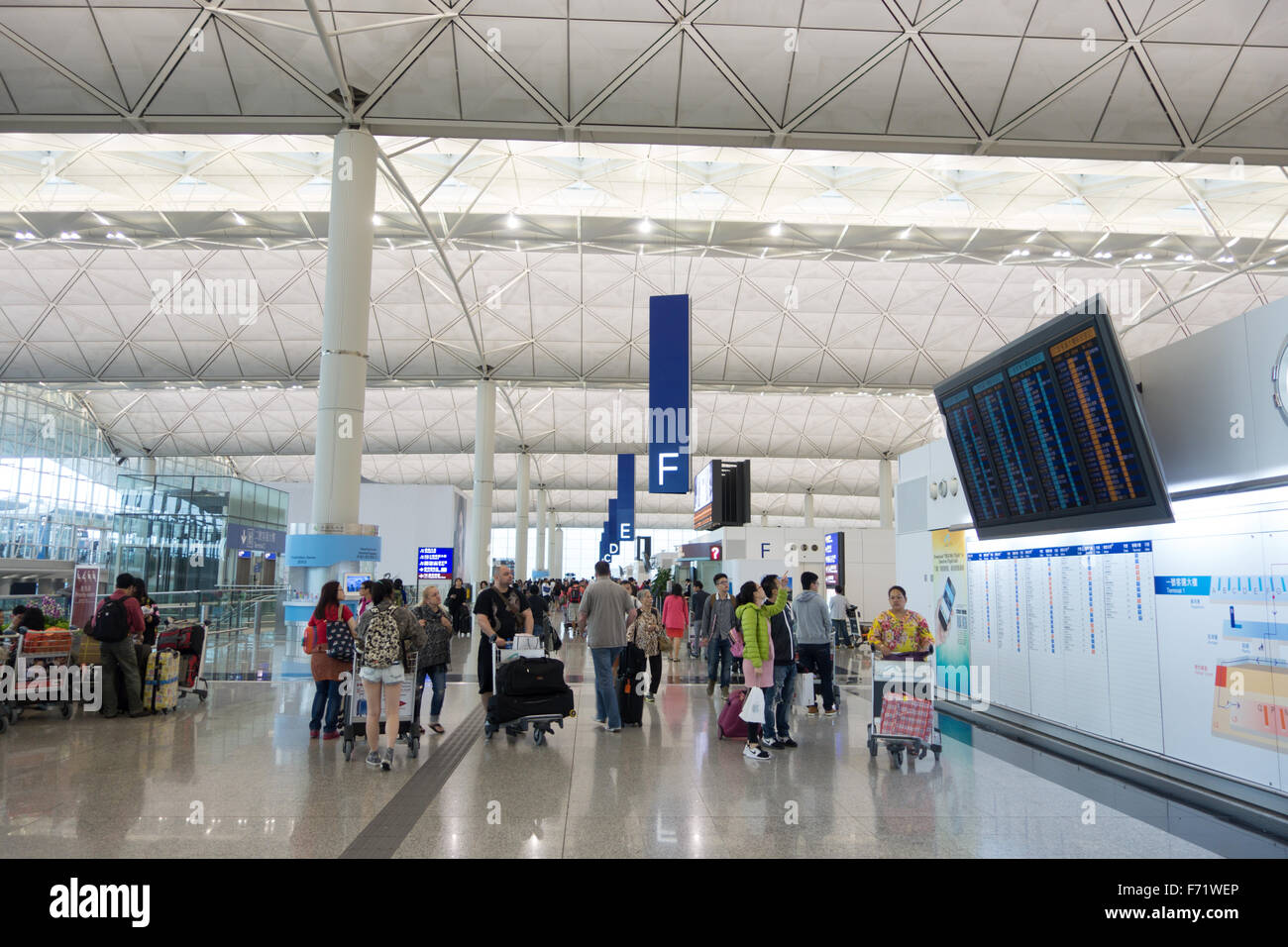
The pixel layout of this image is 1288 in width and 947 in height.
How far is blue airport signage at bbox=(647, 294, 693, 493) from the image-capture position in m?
16.8

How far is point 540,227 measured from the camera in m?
23.9

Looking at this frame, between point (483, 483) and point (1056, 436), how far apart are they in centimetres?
2495

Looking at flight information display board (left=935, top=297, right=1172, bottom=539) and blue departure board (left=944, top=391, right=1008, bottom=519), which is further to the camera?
blue departure board (left=944, top=391, right=1008, bottom=519)

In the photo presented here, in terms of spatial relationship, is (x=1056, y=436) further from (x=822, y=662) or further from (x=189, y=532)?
(x=189, y=532)

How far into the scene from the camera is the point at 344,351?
13320 mm

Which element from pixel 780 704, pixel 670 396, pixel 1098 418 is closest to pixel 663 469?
pixel 670 396

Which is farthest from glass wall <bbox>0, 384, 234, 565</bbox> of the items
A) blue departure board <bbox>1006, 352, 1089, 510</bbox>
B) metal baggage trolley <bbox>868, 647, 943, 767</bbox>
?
blue departure board <bbox>1006, 352, 1089, 510</bbox>

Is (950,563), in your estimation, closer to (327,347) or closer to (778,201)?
(327,347)

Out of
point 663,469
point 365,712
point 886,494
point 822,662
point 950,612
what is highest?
point 886,494

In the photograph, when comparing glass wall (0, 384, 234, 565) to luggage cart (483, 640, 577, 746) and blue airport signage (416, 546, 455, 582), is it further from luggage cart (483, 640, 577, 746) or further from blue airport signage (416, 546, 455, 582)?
luggage cart (483, 640, 577, 746)

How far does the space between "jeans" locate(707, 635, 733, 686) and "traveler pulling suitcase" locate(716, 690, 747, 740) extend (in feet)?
11.7

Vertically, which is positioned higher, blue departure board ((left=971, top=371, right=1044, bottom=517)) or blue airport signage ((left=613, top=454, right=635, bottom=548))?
blue airport signage ((left=613, top=454, right=635, bottom=548))

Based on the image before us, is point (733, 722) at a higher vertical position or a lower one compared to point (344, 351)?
lower

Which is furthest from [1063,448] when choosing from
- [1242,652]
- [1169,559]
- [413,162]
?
[413,162]
